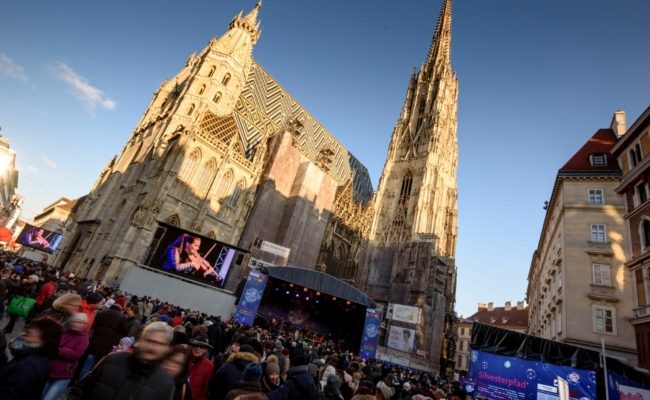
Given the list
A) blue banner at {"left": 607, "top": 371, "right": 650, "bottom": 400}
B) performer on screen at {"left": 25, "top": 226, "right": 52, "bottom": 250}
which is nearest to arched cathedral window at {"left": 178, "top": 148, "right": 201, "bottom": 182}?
performer on screen at {"left": 25, "top": 226, "right": 52, "bottom": 250}

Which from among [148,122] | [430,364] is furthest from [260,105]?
[430,364]

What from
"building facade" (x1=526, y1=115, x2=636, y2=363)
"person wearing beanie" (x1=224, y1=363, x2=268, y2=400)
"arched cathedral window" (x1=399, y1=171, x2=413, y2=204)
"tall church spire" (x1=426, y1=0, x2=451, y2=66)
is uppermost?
"tall church spire" (x1=426, y1=0, x2=451, y2=66)

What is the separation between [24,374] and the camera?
247 cm

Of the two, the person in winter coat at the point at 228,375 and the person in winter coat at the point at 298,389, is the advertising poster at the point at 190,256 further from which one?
A: the person in winter coat at the point at 298,389

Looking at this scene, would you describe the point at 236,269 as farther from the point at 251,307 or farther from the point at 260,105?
the point at 260,105

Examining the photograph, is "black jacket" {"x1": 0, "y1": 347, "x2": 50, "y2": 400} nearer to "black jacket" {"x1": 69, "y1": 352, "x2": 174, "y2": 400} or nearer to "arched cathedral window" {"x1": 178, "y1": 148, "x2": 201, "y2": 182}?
"black jacket" {"x1": 69, "y1": 352, "x2": 174, "y2": 400}

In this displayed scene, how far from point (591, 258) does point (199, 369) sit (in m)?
23.2

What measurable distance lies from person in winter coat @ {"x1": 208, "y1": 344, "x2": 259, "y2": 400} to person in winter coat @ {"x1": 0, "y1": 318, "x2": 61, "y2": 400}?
5.88ft

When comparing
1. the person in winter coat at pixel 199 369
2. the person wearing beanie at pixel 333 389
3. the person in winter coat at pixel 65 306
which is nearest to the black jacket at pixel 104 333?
the person in winter coat at pixel 65 306

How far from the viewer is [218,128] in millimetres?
27828

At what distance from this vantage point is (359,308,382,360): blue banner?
2292 centimetres

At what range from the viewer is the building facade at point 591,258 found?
17328 mm

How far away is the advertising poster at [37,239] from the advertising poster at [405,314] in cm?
3262

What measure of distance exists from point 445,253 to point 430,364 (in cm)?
1359
